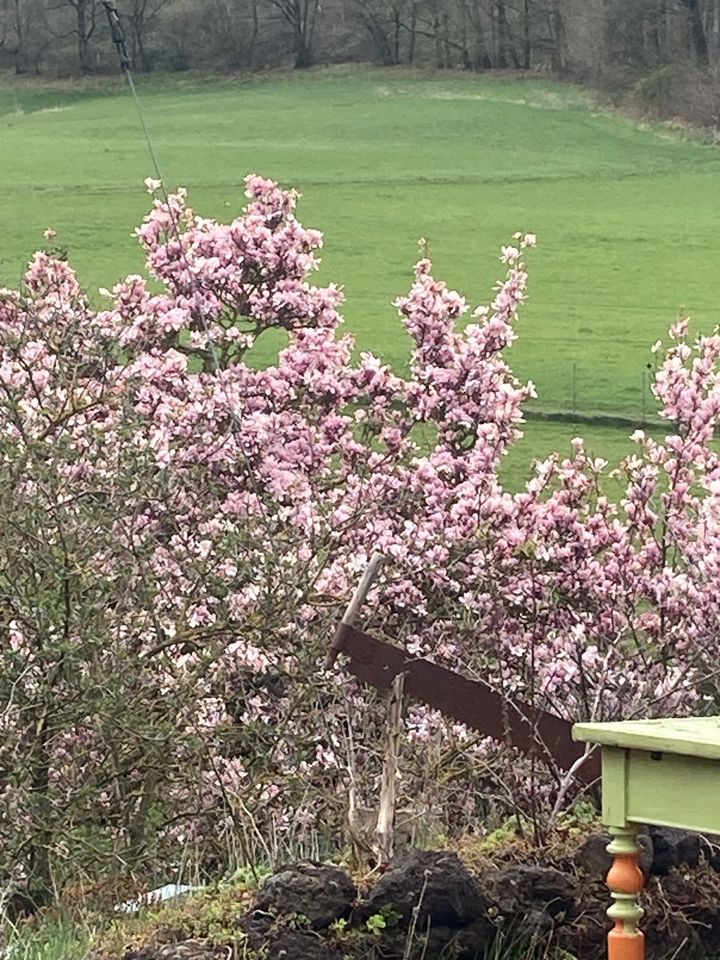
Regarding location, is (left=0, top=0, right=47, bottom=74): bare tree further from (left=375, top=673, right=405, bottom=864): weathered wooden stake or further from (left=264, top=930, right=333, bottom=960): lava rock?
(left=264, top=930, right=333, bottom=960): lava rock

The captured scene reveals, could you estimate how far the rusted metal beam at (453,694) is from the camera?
659 cm

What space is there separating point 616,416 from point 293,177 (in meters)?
24.6

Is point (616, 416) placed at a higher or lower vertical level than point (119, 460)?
lower

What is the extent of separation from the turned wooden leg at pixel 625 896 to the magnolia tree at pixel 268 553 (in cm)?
182

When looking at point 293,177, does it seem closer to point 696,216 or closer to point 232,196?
point 232,196

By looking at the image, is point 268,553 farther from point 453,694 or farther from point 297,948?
point 297,948

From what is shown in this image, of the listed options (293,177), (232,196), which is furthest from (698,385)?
(293,177)

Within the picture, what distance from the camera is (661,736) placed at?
182 inches

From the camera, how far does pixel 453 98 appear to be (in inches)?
2254

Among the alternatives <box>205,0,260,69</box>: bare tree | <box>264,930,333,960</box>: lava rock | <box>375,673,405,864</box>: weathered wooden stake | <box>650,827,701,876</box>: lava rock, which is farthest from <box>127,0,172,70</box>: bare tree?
<box>264,930,333,960</box>: lava rock

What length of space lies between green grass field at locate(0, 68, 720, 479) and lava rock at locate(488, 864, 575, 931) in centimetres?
879

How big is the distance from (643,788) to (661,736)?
0.18m

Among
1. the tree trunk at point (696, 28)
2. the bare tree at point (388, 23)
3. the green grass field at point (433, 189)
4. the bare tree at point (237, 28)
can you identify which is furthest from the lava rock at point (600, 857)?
the bare tree at point (388, 23)

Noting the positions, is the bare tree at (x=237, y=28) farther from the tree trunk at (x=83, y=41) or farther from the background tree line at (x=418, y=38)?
the tree trunk at (x=83, y=41)
